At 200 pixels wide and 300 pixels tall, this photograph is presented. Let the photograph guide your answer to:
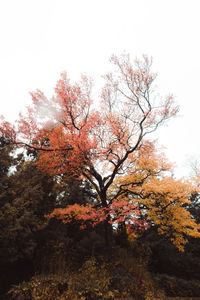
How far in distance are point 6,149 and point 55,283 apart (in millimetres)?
6448

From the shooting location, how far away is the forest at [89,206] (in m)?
6.67

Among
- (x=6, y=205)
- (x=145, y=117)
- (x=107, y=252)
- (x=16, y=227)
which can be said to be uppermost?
(x=145, y=117)

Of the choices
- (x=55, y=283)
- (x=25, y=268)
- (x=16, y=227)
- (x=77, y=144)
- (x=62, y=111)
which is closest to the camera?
(x=55, y=283)

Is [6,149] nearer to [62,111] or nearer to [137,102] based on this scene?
[62,111]

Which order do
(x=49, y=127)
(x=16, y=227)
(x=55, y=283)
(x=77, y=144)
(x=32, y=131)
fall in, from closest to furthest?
(x=55, y=283) → (x=16, y=227) → (x=77, y=144) → (x=32, y=131) → (x=49, y=127)

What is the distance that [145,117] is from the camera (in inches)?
363

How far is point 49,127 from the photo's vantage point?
10.5m

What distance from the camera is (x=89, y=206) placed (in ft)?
30.7

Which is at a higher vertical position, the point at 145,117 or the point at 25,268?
the point at 145,117

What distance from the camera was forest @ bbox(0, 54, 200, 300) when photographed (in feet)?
21.9

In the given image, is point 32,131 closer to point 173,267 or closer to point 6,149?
point 6,149

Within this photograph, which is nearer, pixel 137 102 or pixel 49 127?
pixel 137 102

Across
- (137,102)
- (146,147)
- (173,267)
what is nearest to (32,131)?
(137,102)

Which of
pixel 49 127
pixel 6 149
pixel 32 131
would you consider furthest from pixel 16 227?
pixel 49 127
